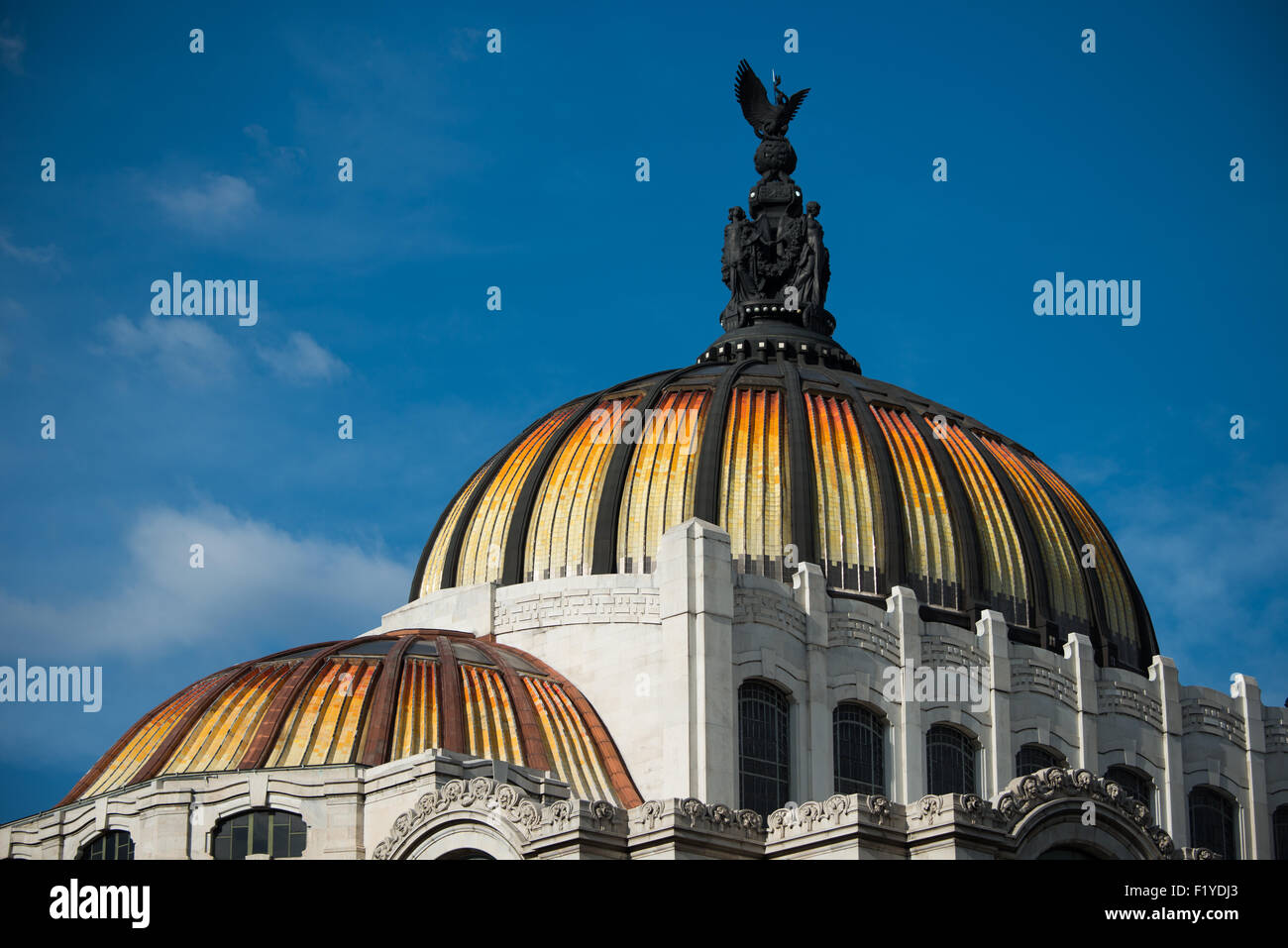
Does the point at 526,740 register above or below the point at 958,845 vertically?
above

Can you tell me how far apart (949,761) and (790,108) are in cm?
3055

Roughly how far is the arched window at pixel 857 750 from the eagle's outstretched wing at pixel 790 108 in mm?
29409

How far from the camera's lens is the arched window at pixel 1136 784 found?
66.6 metres

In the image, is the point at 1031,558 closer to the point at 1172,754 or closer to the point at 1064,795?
the point at 1172,754

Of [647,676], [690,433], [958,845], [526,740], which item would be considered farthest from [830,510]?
[958,845]

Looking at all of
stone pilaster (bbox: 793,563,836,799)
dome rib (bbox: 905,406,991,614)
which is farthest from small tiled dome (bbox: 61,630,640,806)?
dome rib (bbox: 905,406,991,614)

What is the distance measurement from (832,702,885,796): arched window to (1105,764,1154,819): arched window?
9.57 m

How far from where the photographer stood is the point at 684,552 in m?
57.9

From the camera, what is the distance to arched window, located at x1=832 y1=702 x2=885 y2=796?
60.2m

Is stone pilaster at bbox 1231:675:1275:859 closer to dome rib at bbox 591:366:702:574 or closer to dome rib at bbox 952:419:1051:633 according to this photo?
dome rib at bbox 952:419:1051:633

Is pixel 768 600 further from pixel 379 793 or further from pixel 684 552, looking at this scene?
pixel 379 793
